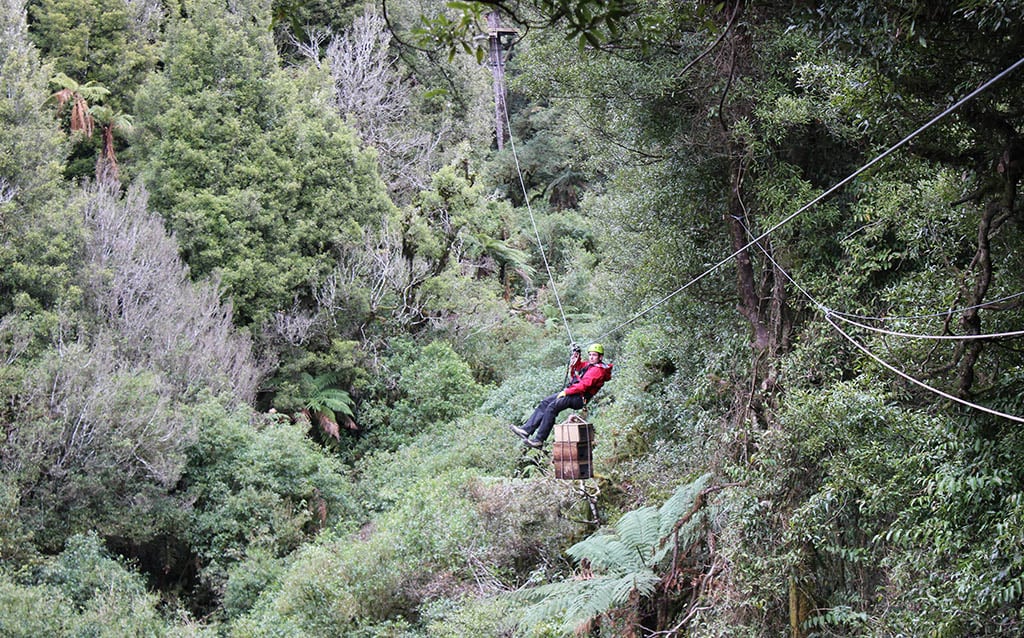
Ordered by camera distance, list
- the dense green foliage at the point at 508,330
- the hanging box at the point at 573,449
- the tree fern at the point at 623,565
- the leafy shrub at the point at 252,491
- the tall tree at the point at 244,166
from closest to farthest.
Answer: the dense green foliage at the point at 508,330
the tree fern at the point at 623,565
the hanging box at the point at 573,449
the leafy shrub at the point at 252,491
the tall tree at the point at 244,166

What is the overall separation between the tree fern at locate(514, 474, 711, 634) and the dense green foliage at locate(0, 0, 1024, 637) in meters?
0.04

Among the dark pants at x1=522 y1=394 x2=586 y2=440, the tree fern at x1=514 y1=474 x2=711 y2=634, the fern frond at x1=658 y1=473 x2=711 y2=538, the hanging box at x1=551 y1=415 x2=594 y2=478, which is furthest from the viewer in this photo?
the dark pants at x1=522 y1=394 x2=586 y2=440

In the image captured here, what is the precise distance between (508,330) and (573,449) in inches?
500

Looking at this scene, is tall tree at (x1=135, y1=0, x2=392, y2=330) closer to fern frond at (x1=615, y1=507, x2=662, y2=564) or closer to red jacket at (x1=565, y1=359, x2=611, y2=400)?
red jacket at (x1=565, y1=359, x2=611, y2=400)

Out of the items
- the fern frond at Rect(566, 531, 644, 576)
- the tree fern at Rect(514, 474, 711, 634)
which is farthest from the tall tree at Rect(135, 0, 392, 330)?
the tree fern at Rect(514, 474, 711, 634)

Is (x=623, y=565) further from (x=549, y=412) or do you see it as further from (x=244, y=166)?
(x=244, y=166)

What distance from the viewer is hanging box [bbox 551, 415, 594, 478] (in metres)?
8.84

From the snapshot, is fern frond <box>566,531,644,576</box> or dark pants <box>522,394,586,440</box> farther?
dark pants <box>522,394,586,440</box>

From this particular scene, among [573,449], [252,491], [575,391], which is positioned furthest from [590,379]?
[252,491]

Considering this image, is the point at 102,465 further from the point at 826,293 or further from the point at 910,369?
the point at 910,369

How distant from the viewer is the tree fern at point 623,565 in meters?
7.85

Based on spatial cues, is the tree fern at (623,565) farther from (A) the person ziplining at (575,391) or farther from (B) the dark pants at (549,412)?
(B) the dark pants at (549,412)

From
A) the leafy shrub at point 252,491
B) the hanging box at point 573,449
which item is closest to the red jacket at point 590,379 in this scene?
the hanging box at point 573,449

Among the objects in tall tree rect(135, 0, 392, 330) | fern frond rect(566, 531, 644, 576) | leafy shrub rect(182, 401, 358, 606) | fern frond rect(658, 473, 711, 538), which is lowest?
leafy shrub rect(182, 401, 358, 606)
